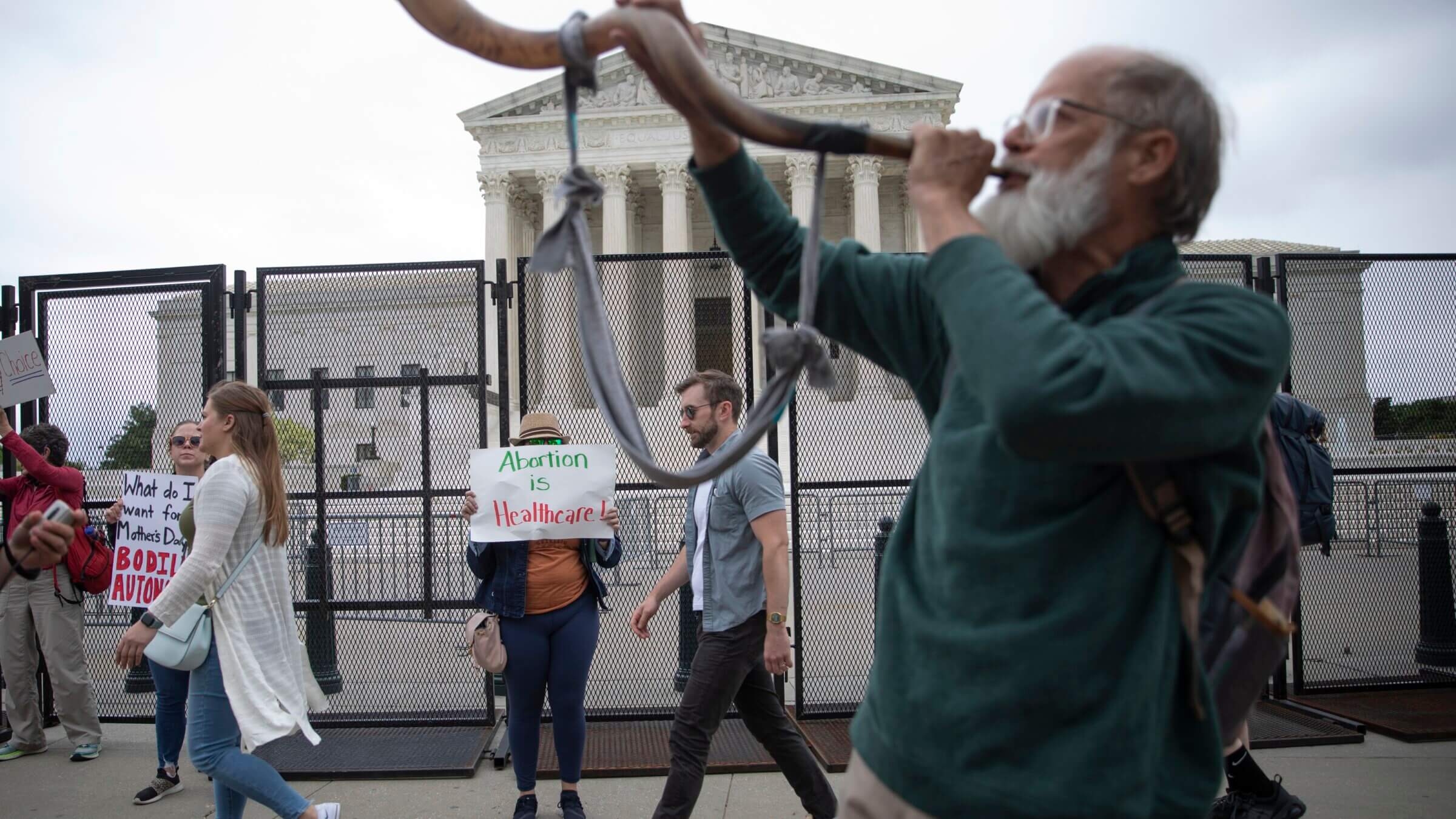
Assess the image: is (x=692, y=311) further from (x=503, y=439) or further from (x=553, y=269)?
(x=553, y=269)

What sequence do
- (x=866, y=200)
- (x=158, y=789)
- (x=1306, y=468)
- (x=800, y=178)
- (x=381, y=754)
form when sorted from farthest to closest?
1. (x=866, y=200)
2. (x=800, y=178)
3. (x=381, y=754)
4. (x=1306, y=468)
5. (x=158, y=789)

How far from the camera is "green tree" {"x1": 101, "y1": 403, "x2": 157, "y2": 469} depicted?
6992 millimetres

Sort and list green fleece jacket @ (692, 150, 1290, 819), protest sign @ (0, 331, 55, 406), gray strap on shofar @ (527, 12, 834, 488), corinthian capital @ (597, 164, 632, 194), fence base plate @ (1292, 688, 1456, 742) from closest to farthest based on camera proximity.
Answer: green fleece jacket @ (692, 150, 1290, 819)
gray strap on shofar @ (527, 12, 834, 488)
fence base plate @ (1292, 688, 1456, 742)
protest sign @ (0, 331, 55, 406)
corinthian capital @ (597, 164, 632, 194)

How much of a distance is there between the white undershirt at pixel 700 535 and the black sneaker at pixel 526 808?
1258 millimetres

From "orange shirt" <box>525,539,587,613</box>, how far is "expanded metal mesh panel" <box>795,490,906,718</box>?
1.96 m

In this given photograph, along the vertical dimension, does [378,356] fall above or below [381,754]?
above

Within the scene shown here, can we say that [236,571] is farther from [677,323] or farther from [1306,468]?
[1306,468]

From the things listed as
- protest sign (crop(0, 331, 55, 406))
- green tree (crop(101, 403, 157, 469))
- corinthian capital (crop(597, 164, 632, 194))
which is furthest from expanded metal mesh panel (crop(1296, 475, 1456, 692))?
corinthian capital (crop(597, 164, 632, 194))

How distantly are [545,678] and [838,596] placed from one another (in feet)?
21.1

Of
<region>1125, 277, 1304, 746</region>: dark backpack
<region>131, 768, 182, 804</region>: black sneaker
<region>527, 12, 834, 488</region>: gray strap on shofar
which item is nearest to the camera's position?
<region>1125, 277, 1304, 746</region>: dark backpack

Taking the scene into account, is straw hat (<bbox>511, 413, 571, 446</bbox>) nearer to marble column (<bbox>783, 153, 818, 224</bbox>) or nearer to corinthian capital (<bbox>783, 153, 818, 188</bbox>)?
marble column (<bbox>783, 153, 818, 224</bbox>)

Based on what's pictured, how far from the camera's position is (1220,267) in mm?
7082

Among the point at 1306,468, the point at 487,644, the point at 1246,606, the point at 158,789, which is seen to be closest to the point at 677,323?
the point at 487,644

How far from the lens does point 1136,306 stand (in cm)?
144
